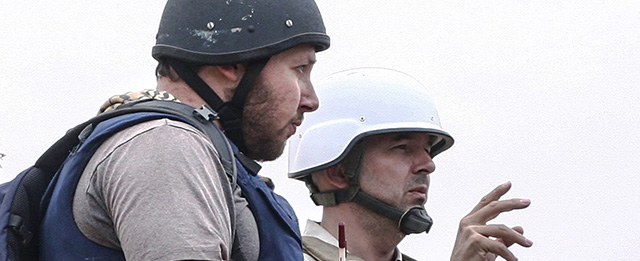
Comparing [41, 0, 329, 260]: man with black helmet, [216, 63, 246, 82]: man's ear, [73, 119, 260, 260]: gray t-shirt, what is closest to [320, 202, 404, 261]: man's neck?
[41, 0, 329, 260]: man with black helmet

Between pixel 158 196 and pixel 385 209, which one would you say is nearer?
pixel 158 196

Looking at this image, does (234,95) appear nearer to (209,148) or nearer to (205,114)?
(205,114)

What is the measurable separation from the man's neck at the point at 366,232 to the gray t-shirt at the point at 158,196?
3.43 m

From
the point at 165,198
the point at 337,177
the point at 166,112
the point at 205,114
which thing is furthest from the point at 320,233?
the point at 165,198

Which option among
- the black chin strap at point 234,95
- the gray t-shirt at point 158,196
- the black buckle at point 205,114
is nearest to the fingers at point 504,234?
the black chin strap at point 234,95

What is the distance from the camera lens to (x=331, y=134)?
8.26 meters

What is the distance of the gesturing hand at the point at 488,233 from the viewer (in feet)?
24.2

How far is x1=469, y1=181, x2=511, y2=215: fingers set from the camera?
7664 millimetres

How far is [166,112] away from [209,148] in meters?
0.22

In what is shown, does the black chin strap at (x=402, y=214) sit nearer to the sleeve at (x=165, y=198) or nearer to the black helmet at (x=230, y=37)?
the black helmet at (x=230, y=37)

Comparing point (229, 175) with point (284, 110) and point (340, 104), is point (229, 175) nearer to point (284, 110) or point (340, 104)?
point (284, 110)

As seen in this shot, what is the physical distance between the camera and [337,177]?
7.98 metres

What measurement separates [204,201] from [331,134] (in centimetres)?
431

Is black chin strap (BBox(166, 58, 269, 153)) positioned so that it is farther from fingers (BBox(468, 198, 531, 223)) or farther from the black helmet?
fingers (BBox(468, 198, 531, 223))
